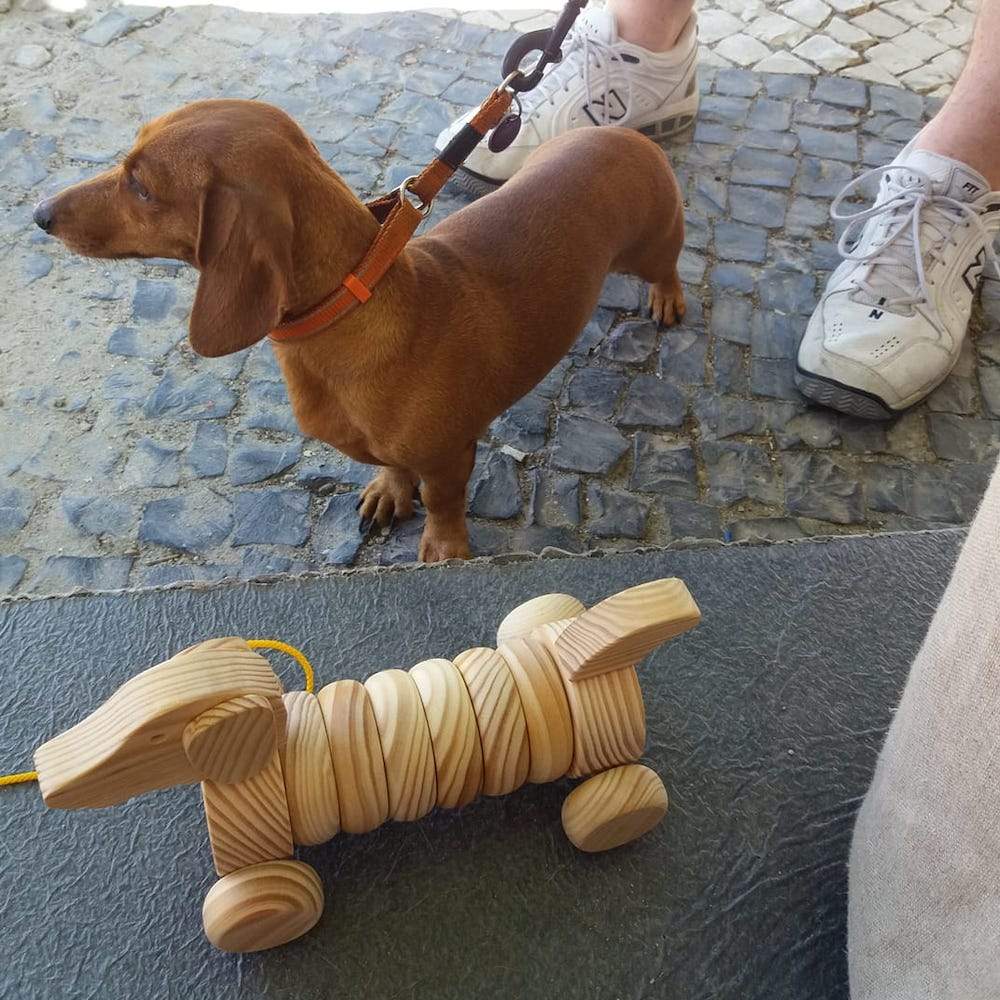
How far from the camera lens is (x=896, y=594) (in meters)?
1.73

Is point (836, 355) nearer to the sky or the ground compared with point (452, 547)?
nearer to the sky

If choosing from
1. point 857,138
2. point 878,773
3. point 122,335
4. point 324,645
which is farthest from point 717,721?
point 857,138

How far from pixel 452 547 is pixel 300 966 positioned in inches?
37.9

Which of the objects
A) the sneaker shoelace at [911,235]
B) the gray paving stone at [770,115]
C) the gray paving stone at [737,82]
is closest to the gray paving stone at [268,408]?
the sneaker shoelace at [911,235]

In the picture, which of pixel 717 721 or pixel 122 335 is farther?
pixel 122 335

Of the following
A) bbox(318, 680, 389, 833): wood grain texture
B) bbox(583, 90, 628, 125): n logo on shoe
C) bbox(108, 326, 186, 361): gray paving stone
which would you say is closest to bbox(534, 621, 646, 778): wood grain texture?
bbox(318, 680, 389, 833): wood grain texture

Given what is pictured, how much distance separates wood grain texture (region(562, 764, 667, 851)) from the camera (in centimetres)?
123

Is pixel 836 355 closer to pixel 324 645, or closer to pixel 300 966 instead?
pixel 324 645

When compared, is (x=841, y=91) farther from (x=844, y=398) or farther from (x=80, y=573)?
(x=80, y=573)

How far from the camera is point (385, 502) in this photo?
209cm

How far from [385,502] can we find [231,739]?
3.81 feet

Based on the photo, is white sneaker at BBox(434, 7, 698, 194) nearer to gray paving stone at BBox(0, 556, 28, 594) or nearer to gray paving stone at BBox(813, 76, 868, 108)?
gray paving stone at BBox(813, 76, 868, 108)

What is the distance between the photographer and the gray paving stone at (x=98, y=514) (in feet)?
6.78

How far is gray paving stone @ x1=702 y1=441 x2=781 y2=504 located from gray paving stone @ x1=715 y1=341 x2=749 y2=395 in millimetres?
214
